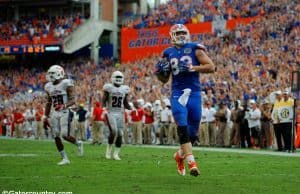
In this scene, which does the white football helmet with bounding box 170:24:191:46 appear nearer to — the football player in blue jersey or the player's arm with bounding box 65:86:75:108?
the football player in blue jersey

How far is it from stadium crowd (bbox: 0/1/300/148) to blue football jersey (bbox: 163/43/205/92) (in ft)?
36.2

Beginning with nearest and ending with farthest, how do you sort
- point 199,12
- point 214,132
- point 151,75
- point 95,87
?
point 214,132 → point 151,75 → point 95,87 → point 199,12

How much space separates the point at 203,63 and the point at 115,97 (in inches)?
246

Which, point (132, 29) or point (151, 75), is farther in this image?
point (132, 29)

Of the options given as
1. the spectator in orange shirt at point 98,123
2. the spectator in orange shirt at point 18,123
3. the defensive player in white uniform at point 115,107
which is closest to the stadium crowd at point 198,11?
the spectator in orange shirt at point 18,123

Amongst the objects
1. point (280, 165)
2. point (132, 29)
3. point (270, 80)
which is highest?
point (132, 29)

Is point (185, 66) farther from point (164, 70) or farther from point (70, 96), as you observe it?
point (70, 96)

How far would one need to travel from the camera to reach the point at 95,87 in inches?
1626

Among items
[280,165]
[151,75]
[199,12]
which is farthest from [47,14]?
[280,165]

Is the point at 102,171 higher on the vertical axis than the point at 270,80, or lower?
lower

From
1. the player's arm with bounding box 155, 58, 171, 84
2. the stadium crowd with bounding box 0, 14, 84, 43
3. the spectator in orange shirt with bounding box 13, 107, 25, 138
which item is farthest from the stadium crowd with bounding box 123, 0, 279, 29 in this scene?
the player's arm with bounding box 155, 58, 171, 84

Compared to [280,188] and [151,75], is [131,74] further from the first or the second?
[280,188]

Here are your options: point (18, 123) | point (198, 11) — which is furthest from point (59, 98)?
point (198, 11)

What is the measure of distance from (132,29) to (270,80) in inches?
863
